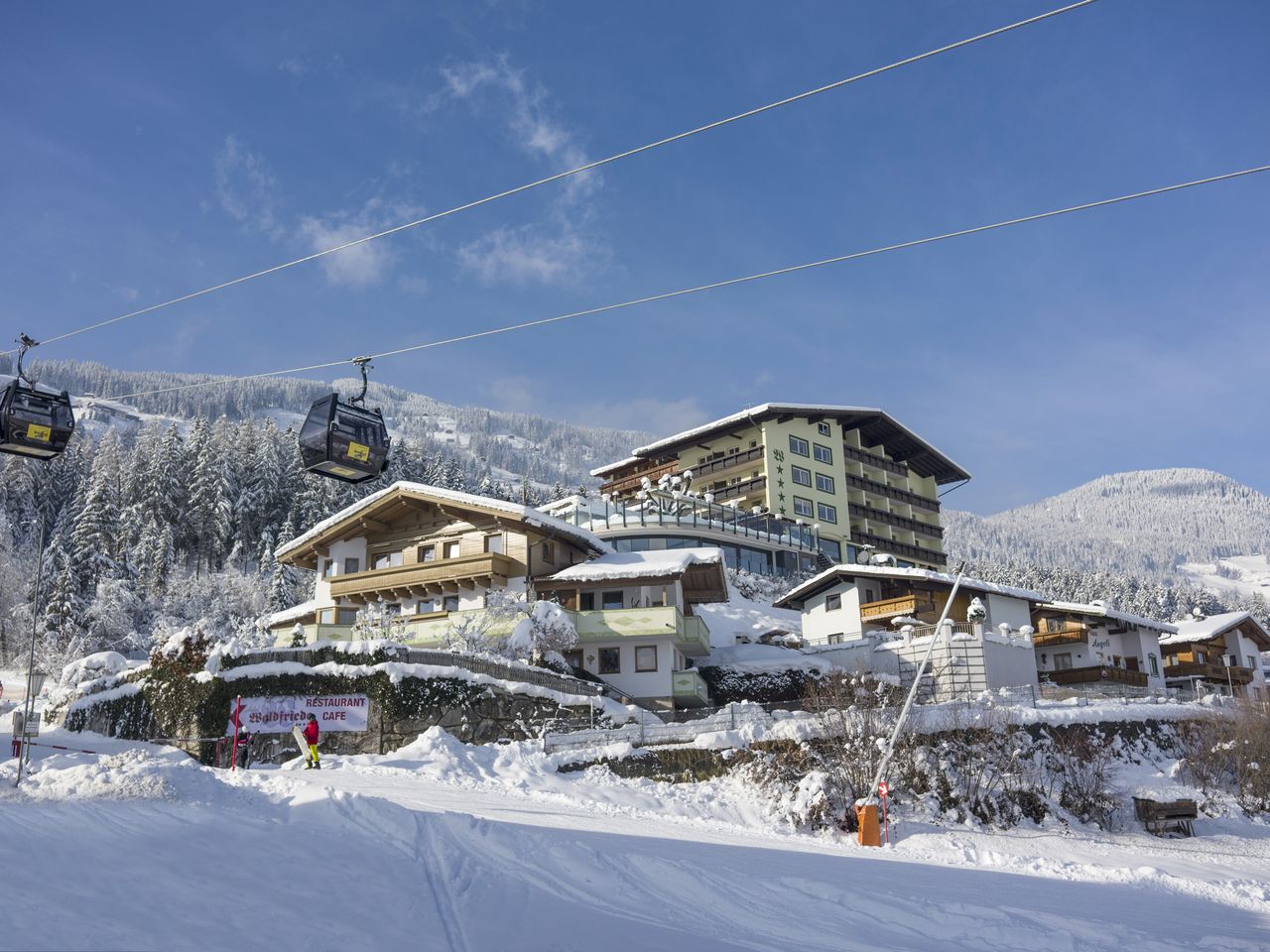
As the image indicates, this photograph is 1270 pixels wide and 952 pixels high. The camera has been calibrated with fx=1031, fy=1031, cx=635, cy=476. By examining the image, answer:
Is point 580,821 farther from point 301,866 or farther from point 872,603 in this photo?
point 872,603

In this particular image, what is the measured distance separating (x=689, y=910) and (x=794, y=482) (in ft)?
235

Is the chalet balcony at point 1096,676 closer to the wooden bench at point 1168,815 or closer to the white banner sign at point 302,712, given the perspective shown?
the wooden bench at point 1168,815

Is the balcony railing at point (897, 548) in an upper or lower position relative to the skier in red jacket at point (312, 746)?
upper

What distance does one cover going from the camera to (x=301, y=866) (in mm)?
12156

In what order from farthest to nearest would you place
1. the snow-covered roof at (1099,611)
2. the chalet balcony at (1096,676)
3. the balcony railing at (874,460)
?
the balcony railing at (874,460) < the snow-covered roof at (1099,611) < the chalet balcony at (1096,676)

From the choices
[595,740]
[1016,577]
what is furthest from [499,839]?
[1016,577]

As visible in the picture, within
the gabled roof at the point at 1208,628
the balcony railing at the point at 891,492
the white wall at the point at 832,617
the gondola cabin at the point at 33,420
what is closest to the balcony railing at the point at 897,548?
the balcony railing at the point at 891,492

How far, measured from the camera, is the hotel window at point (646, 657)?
136 ft

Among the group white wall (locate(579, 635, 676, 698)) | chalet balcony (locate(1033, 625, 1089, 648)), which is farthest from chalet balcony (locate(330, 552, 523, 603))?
chalet balcony (locate(1033, 625, 1089, 648))

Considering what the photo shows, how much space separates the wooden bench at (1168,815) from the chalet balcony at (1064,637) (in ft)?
97.3

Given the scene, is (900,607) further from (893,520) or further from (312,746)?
(893,520)

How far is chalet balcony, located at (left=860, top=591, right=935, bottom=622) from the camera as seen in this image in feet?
159

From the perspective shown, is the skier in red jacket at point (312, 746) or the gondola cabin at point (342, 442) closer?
the gondola cabin at point (342, 442)

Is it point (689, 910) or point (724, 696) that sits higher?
point (724, 696)
